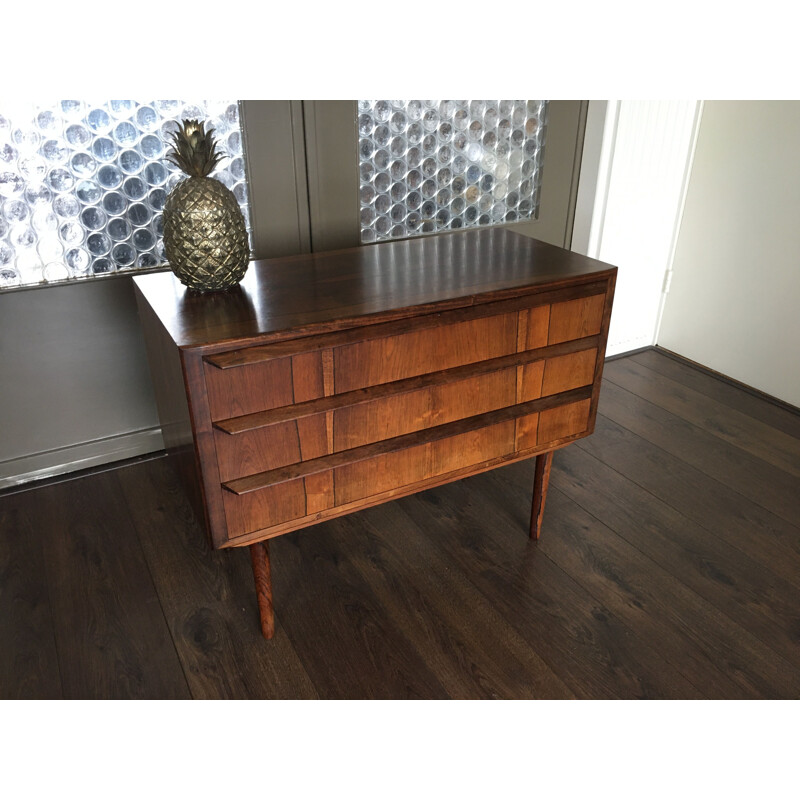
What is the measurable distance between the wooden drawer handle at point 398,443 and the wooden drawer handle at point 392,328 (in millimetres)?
211

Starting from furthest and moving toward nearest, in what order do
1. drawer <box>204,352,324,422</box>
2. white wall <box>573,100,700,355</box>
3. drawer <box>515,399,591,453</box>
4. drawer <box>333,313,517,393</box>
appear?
white wall <box>573,100,700,355</box>
drawer <box>515,399,591,453</box>
drawer <box>333,313,517,393</box>
drawer <box>204,352,324,422</box>

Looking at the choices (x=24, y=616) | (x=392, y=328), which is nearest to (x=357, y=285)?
(x=392, y=328)

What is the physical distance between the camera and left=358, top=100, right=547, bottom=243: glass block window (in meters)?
1.86

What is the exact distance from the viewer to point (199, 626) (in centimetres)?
143

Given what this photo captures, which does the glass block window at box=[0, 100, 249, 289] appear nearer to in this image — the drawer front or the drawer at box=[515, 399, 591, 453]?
the drawer front

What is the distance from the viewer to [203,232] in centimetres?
117

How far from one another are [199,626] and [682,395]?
1813 mm

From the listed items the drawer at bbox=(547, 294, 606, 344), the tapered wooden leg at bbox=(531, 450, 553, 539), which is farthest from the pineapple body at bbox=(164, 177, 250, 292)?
the tapered wooden leg at bbox=(531, 450, 553, 539)

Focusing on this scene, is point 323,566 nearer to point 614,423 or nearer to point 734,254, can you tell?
point 614,423

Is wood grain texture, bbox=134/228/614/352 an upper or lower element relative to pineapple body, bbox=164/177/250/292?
lower

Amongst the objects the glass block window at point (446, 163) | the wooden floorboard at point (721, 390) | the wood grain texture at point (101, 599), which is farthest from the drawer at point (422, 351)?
the wooden floorboard at point (721, 390)

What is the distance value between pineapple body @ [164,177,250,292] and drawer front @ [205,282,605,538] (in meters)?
0.24

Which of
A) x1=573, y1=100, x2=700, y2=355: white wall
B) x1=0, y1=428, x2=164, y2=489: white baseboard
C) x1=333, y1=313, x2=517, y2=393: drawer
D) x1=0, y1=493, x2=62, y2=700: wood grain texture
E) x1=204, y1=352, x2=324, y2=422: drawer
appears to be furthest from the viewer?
x1=573, y1=100, x2=700, y2=355: white wall

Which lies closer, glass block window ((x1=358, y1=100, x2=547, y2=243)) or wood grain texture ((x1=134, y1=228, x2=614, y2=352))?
wood grain texture ((x1=134, y1=228, x2=614, y2=352))
